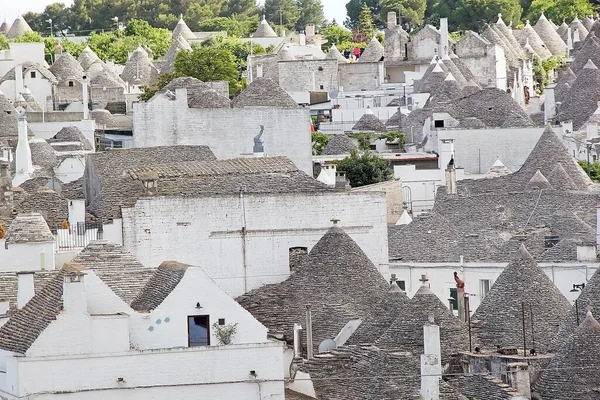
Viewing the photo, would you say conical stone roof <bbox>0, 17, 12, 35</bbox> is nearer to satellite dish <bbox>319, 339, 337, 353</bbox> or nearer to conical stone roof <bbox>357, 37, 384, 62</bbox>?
conical stone roof <bbox>357, 37, 384, 62</bbox>

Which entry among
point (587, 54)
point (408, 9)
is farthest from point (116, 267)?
point (408, 9)

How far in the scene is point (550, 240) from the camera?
205 feet

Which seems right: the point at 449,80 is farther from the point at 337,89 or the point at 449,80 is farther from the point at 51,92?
the point at 51,92

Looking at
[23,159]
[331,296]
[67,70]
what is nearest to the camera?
[331,296]

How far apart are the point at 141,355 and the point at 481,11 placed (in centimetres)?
12736

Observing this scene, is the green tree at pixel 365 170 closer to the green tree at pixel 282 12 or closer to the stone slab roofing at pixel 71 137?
the stone slab roofing at pixel 71 137

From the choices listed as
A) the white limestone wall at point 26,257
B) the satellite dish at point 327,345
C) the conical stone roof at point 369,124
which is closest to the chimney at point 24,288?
the white limestone wall at point 26,257

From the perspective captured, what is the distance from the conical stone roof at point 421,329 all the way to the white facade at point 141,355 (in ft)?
15.4

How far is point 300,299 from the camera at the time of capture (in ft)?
170

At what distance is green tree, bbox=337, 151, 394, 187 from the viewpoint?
78.5 metres

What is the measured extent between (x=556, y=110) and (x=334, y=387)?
190ft

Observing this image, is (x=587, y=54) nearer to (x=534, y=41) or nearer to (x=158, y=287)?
(x=534, y=41)

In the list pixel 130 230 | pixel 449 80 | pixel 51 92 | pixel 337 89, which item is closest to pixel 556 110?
pixel 449 80

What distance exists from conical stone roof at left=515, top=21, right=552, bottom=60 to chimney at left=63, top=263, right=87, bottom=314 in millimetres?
91779
